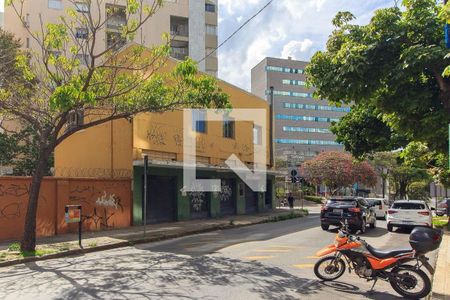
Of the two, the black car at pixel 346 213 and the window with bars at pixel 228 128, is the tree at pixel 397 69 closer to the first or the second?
the black car at pixel 346 213

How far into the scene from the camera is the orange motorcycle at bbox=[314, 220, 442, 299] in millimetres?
8078

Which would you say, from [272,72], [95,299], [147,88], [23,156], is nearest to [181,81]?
[147,88]

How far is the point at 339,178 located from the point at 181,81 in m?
43.2

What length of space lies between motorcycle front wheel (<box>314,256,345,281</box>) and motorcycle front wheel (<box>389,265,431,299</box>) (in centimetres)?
108

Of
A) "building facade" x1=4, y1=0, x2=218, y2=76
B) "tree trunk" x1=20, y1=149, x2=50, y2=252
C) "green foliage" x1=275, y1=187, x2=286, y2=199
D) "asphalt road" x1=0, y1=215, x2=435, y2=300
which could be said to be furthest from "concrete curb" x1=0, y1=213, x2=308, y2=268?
"green foliage" x1=275, y1=187, x2=286, y2=199

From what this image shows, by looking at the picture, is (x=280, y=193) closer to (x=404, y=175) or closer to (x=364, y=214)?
(x=404, y=175)

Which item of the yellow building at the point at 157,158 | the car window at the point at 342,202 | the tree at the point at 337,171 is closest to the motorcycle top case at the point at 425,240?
the car window at the point at 342,202

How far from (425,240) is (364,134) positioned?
13.0 metres

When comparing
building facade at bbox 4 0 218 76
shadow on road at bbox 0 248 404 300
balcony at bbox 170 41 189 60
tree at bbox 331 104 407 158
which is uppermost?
building facade at bbox 4 0 218 76

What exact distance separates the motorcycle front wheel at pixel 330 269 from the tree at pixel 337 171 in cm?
4635

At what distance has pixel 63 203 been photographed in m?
17.7

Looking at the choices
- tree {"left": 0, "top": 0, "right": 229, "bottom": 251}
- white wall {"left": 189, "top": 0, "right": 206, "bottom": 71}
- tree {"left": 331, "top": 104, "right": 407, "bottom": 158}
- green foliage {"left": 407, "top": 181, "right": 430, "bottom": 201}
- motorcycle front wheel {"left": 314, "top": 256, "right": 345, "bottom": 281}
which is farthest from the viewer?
green foliage {"left": 407, "top": 181, "right": 430, "bottom": 201}

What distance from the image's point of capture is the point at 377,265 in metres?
8.46

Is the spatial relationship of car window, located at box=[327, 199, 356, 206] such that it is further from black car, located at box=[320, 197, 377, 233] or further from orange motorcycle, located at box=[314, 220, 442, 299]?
orange motorcycle, located at box=[314, 220, 442, 299]
